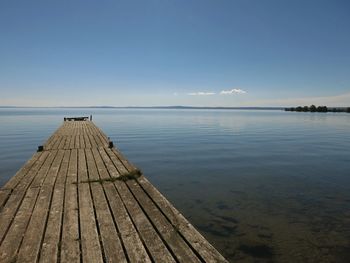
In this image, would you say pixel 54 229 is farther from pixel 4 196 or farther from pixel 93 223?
pixel 4 196

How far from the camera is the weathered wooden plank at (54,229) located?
4.10 m

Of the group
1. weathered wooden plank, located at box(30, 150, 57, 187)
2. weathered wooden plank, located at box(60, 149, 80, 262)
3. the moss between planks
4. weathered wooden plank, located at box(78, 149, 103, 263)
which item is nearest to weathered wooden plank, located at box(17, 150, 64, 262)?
weathered wooden plank, located at box(30, 150, 57, 187)

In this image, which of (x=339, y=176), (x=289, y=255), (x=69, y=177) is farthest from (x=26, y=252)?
(x=339, y=176)

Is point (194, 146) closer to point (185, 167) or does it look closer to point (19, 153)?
point (185, 167)

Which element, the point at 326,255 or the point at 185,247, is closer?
the point at 185,247

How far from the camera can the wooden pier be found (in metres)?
4.13

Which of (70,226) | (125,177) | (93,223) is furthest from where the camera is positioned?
(125,177)

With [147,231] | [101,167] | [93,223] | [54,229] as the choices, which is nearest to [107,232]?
[93,223]

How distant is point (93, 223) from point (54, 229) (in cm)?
70

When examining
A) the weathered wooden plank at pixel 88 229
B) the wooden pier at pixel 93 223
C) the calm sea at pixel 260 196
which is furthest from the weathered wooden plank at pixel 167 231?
the calm sea at pixel 260 196

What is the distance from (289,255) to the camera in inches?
261

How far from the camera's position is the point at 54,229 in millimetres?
4984

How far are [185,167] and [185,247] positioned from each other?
37.5 ft

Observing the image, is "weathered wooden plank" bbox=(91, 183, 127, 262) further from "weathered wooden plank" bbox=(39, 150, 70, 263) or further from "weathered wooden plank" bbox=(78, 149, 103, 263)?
"weathered wooden plank" bbox=(39, 150, 70, 263)
